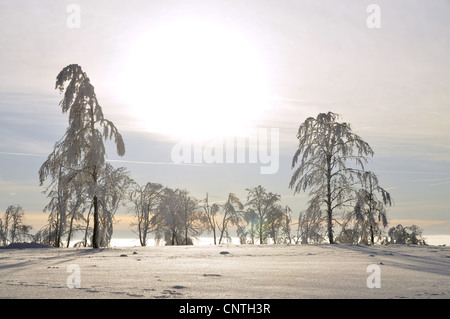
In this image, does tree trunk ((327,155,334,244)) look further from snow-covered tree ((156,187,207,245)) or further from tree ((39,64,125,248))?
snow-covered tree ((156,187,207,245))

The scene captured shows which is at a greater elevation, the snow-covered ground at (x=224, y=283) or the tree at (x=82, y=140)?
the tree at (x=82, y=140)

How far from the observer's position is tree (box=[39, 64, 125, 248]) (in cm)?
1598

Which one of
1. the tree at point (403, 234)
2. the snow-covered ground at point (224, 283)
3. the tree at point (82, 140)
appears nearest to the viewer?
the snow-covered ground at point (224, 283)

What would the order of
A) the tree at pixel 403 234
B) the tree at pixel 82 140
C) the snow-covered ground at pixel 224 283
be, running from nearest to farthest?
1. the snow-covered ground at pixel 224 283
2. the tree at pixel 82 140
3. the tree at pixel 403 234

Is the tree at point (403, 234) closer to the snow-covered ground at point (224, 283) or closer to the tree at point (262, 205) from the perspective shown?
the tree at point (262, 205)

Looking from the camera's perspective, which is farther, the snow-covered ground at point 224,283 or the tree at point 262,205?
the tree at point 262,205

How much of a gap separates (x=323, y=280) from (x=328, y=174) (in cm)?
1437

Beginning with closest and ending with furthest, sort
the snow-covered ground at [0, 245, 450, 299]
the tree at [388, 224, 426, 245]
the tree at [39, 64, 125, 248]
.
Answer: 1. the snow-covered ground at [0, 245, 450, 299]
2. the tree at [39, 64, 125, 248]
3. the tree at [388, 224, 426, 245]

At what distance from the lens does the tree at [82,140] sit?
16.0 m

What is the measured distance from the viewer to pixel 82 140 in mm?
16125

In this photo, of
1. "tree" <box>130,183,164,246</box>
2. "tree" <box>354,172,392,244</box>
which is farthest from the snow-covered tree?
"tree" <box>354,172,392,244</box>

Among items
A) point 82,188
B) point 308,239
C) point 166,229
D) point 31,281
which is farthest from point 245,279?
point 166,229

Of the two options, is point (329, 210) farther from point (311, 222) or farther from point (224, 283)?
point (224, 283)

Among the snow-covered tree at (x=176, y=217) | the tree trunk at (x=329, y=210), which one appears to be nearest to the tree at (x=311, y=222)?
the tree trunk at (x=329, y=210)
